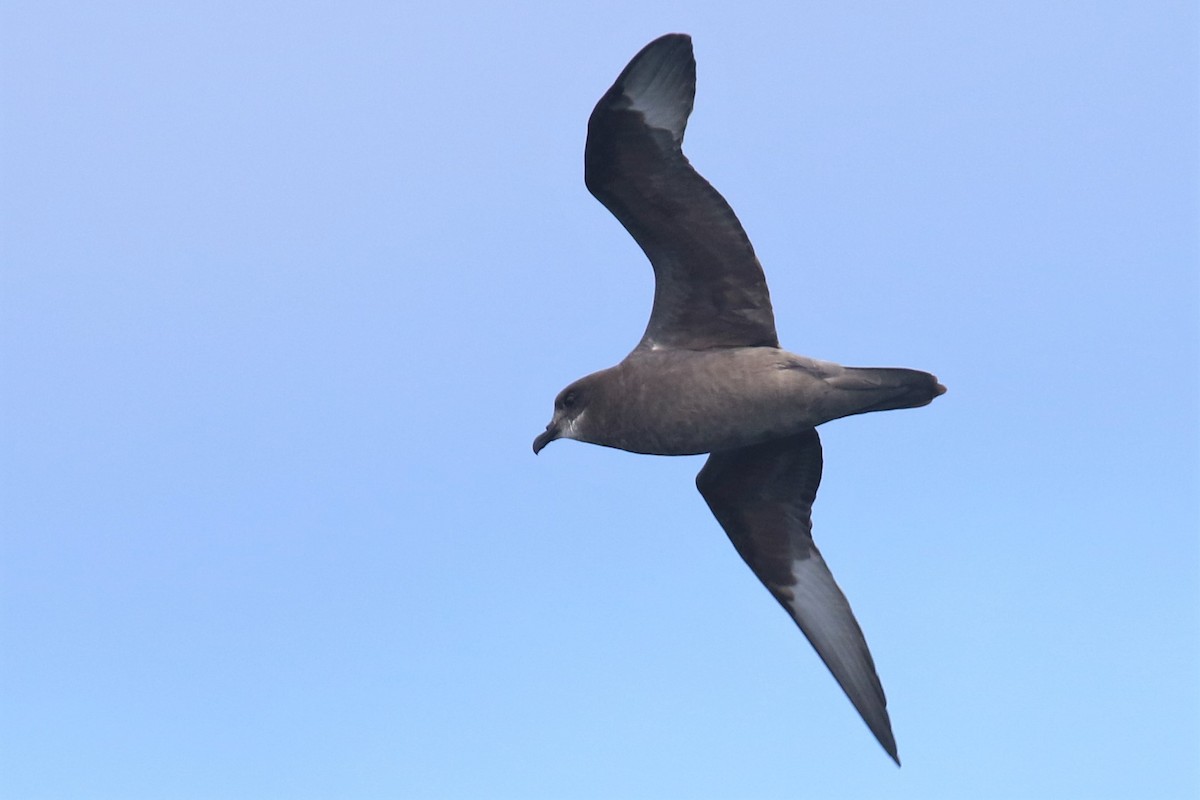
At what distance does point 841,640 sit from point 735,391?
104 inches

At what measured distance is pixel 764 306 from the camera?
10.1 m

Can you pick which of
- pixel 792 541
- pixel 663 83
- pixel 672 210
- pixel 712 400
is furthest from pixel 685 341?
pixel 792 541

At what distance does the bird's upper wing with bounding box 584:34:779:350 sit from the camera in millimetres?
9328

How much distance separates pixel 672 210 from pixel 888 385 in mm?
1820

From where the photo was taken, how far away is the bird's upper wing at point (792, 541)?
11.1 meters

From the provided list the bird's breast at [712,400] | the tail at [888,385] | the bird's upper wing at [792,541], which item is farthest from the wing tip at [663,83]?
the bird's upper wing at [792,541]

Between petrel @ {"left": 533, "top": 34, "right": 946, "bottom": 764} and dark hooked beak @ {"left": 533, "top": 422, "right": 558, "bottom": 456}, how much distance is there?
10 mm

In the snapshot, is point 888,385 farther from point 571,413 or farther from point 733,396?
point 571,413

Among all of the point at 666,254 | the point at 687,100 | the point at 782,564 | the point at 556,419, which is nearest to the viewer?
the point at 687,100

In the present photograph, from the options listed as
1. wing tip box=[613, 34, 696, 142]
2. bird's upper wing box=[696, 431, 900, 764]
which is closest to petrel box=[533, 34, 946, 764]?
wing tip box=[613, 34, 696, 142]

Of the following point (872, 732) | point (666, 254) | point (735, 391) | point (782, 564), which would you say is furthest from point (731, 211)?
point (872, 732)

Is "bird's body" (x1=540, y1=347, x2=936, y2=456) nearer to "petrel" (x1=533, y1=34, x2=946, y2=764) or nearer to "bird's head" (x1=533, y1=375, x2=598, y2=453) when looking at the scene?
"petrel" (x1=533, y1=34, x2=946, y2=764)

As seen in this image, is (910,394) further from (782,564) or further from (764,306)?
(782,564)

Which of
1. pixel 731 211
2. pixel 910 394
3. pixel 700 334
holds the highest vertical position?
pixel 731 211
